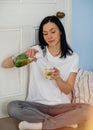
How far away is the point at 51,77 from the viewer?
1.69 meters

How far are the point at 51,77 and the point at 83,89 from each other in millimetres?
307

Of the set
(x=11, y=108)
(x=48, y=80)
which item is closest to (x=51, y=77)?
(x=48, y=80)

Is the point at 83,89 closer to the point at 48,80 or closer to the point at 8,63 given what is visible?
the point at 48,80

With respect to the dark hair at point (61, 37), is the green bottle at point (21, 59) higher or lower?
lower

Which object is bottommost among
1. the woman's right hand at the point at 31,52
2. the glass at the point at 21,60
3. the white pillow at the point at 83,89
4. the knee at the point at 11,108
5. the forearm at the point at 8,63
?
the knee at the point at 11,108

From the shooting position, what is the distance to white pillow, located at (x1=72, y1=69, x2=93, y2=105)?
1894mm

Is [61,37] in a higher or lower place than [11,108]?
higher

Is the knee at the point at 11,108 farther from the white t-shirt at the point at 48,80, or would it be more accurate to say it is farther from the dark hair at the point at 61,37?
the dark hair at the point at 61,37

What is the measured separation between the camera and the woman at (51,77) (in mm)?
1750

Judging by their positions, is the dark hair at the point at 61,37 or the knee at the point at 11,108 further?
the dark hair at the point at 61,37

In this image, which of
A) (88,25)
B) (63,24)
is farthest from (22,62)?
(88,25)

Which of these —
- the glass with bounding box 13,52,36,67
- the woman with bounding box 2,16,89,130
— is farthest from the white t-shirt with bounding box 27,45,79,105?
the glass with bounding box 13,52,36,67

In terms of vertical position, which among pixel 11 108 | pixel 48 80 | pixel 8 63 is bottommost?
pixel 11 108

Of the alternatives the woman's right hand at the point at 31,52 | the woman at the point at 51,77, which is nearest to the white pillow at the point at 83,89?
the woman at the point at 51,77
